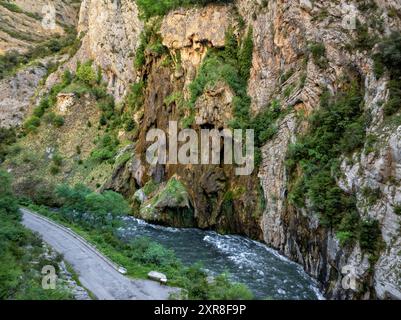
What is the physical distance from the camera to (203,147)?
3400 centimetres

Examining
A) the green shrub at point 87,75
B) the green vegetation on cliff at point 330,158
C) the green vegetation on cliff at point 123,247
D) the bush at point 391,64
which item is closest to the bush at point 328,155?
the green vegetation on cliff at point 330,158

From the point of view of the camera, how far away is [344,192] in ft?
62.2

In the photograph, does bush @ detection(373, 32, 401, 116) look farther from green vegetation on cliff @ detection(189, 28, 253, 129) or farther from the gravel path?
the gravel path

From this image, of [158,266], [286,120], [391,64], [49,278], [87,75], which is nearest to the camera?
[49,278]

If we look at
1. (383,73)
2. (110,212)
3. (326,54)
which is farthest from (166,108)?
(383,73)

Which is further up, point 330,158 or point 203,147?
point 203,147

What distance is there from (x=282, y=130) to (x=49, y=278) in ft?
58.7

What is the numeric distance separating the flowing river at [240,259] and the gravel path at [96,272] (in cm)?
534

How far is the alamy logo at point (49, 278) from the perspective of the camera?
1536 centimetres

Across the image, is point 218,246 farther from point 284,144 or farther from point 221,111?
point 221,111

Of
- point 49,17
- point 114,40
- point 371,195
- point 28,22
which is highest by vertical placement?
point 49,17

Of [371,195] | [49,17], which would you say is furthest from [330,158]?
[49,17]

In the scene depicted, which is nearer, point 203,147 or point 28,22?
point 203,147

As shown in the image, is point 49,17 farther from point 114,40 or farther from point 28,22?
point 114,40
